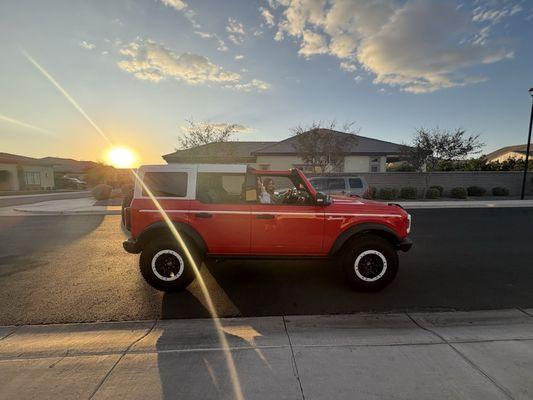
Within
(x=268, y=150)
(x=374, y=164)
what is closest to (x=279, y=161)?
(x=268, y=150)

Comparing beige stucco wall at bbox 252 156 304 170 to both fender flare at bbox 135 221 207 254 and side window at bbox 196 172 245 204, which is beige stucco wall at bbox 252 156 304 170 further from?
fender flare at bbox 135 221 207 254

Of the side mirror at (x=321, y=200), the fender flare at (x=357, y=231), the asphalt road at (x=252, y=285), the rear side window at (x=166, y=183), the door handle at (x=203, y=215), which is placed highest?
the rear side window at (x=166, y=183)

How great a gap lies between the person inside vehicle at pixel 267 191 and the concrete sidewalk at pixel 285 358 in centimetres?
175

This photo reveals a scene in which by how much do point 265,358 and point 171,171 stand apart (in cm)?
304

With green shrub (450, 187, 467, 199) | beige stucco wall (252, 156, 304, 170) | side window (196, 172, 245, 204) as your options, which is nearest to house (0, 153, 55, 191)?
beige stucco wall (252, 156, 304, 170)

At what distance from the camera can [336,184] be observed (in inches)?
473

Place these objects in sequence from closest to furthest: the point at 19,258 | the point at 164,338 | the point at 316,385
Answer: the point at 316,385, the point at 164,338, the point at 19,258

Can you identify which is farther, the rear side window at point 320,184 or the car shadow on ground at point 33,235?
the rear side window at point 320,184

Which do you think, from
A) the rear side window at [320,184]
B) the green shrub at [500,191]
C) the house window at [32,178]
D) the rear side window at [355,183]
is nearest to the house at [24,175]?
the house window at [32,178]

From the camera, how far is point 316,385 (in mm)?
2186

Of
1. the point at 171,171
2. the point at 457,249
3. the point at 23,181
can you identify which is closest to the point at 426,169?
the point at 457,249

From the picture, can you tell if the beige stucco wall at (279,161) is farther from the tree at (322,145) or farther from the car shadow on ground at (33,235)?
the car shadow on ground at (33,235)

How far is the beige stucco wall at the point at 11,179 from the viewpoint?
100 feet

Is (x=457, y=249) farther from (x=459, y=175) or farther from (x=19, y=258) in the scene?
(x=459, y=175)
